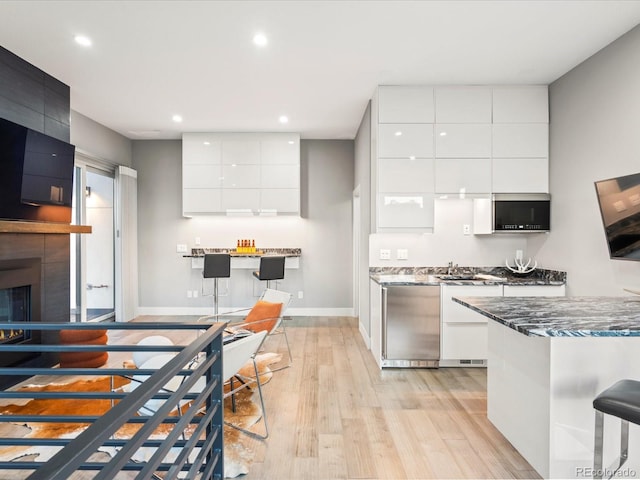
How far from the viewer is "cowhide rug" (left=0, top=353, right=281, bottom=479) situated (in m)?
2.11

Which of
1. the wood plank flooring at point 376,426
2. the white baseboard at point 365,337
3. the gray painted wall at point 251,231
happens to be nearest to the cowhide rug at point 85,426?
the wood plank flooring at point 376,426

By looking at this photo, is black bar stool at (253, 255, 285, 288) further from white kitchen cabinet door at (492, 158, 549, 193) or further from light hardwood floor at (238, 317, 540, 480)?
white kitchen cabinet door at (492, 158, 549, 193)

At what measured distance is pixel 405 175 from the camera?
3.81m

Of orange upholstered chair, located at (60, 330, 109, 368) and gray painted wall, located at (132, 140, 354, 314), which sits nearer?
orange upholstered chair, located at (60, 330, 109, 368)

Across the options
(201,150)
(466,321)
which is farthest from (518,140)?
(201,150)

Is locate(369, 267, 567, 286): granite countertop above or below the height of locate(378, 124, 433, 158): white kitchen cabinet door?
below

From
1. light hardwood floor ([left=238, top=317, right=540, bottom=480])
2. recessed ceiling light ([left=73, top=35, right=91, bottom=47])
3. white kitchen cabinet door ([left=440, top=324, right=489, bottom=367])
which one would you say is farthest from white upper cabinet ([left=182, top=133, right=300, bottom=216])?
white kitchen cabinet door ([left=440, top=324, right=489, bottom=367])

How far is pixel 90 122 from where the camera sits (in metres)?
4.86

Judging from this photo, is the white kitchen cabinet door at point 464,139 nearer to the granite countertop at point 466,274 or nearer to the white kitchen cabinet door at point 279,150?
the granite countertop at point 466,274

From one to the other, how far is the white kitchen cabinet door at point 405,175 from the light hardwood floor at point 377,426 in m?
1.80

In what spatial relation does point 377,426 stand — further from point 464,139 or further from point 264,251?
point 264,251

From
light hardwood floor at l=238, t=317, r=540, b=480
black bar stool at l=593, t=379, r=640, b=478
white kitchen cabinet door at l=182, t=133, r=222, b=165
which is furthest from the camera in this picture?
white kitchen cabinet door at l=182, t=133, r=222, b=165

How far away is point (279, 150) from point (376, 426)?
4114mm

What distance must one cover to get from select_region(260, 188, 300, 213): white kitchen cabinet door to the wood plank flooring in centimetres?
239
